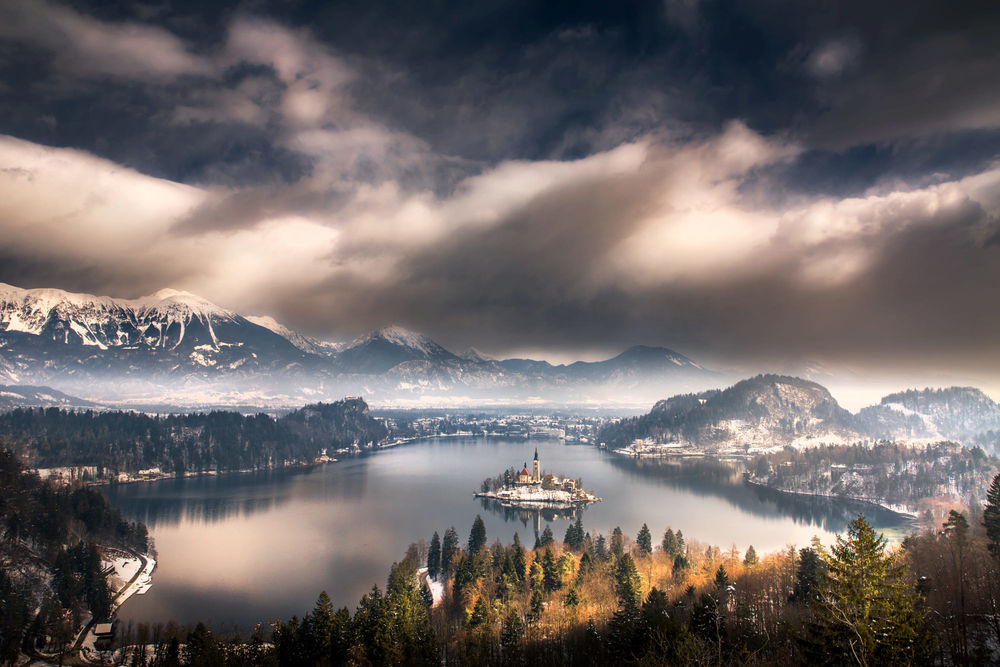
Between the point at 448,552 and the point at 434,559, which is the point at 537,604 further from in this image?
the point at 434,559

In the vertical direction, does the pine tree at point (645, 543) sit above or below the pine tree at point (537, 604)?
below

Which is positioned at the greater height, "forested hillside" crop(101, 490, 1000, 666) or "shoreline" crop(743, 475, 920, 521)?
"forested hillside" crop(101, 490, 1000, 666)

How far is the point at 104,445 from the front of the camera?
78.1 m

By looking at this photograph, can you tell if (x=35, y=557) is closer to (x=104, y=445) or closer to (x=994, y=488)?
(x=994, y=488)

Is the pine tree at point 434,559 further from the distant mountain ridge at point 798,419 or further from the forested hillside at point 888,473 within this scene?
the distant mountain ridge at point 798,419

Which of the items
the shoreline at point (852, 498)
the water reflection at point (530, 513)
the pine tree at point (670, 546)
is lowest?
the shoreline at point (852, 498)

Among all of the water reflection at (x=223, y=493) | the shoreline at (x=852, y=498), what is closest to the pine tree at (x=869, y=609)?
the water reflection at (x=223, y=493)

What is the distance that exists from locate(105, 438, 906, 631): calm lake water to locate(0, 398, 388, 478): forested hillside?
322 inches

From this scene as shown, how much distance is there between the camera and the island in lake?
192ft

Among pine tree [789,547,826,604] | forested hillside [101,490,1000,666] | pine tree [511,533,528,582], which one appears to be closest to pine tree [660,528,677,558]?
forested hillside [101,490,1000,666]

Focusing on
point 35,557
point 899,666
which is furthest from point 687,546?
point 35,557

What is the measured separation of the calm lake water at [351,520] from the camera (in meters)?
29.4

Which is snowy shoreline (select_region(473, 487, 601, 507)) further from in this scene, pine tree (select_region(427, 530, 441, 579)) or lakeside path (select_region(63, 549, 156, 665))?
lakeside path (select_region(63, 549, 156, 665))

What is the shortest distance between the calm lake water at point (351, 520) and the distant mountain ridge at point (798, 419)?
3769 cm
